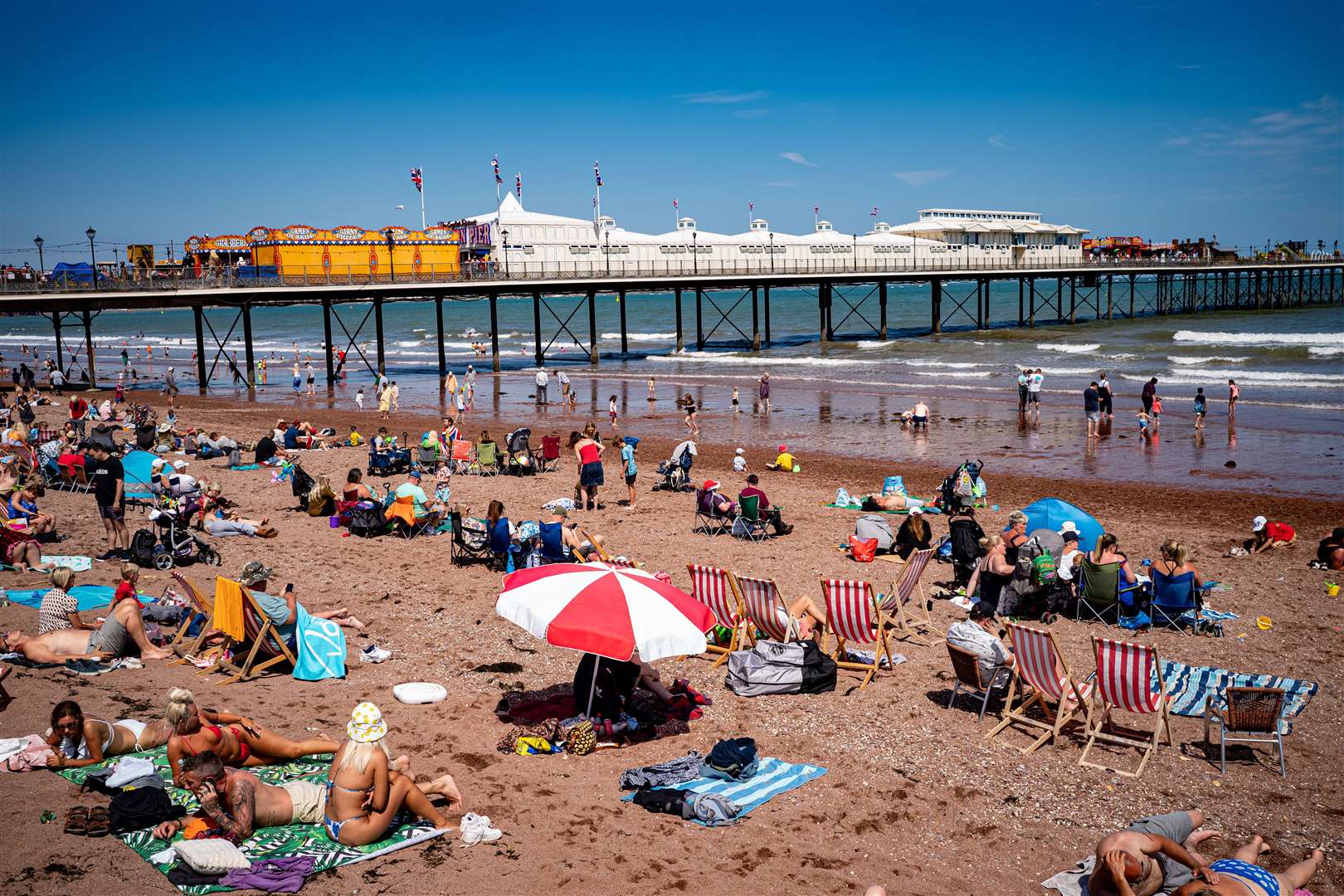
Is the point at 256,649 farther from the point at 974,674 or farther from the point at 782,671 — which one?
the point at 974,674

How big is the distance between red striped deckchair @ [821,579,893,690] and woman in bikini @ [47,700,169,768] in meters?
4.51

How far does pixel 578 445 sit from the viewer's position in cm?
1343

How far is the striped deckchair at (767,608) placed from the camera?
7.63m

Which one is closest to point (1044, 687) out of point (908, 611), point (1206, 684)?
point (1206, 684)

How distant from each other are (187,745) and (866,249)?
49365 mm

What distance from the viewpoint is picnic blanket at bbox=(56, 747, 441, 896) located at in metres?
4.74

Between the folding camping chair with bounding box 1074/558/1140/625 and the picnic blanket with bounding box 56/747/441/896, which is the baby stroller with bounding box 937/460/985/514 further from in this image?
the picnic blanket with bounding box 56/747/441/896

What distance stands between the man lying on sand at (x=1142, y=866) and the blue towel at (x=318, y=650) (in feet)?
17.0

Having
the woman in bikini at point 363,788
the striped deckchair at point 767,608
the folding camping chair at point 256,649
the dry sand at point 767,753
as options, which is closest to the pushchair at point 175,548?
the dry sand at point 767,753

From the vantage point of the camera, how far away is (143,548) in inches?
407

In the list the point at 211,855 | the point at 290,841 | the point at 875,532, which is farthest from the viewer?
the point at 875,532

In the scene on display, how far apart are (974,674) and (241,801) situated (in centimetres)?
456

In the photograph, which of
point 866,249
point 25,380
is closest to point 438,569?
point 25,380

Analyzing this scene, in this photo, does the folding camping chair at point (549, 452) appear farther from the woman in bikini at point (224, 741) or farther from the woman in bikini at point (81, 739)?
the woman in bikini at point (81, 739)
